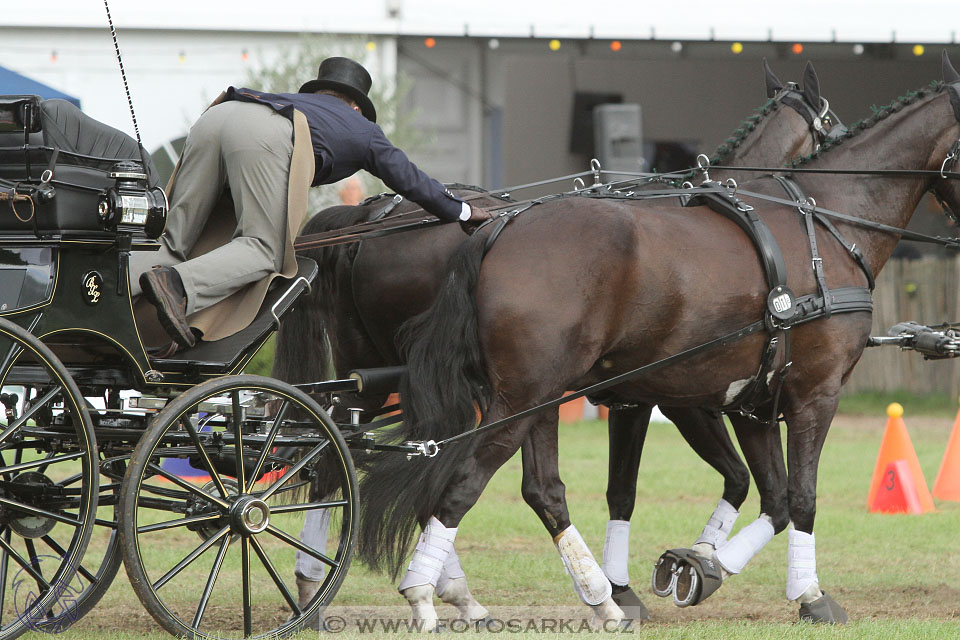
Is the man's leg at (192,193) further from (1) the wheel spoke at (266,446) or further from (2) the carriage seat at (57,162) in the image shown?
(1) the wheel spoke at (266,446)

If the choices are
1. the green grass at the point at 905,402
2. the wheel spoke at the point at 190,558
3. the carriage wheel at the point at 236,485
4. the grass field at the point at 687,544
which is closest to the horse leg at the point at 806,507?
the grass field at the point at 687,544

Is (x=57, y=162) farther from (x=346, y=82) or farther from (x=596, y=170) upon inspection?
(x=596, y=170)

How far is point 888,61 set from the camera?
602 inches

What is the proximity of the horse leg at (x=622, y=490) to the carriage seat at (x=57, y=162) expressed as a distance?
2585mm

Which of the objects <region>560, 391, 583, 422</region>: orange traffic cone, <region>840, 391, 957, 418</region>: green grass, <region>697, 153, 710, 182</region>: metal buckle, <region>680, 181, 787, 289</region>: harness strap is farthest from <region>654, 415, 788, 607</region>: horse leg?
<region>840, 391, 957, 418</region>: green grass

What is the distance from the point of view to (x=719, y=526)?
17.5 ft

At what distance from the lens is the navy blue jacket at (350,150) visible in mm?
4223

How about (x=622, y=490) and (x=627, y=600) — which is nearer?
(x=627, y=600)

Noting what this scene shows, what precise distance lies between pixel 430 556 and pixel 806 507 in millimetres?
1655

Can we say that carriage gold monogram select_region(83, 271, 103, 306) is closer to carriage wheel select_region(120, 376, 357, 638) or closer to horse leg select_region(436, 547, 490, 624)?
carriage wheel select_region(120, 376, 357, 638)

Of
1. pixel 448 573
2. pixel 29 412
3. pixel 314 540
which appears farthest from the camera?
pixel 314 540

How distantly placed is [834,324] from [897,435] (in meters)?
3.61

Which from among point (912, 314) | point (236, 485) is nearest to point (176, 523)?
point (236, 485)

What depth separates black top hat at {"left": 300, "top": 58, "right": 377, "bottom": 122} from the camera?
4.73m
